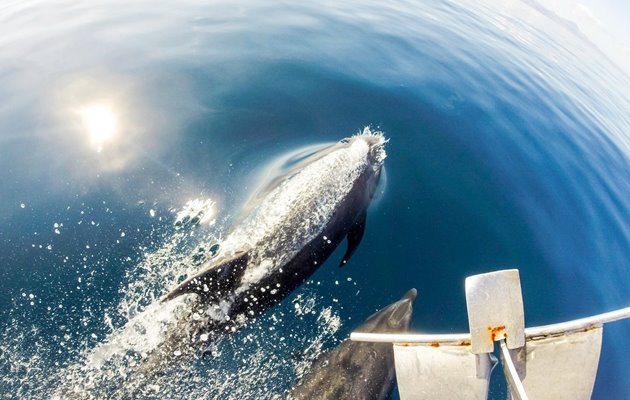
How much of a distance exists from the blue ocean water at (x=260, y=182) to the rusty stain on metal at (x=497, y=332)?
8.30 feet

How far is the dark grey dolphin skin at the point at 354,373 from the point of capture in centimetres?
551

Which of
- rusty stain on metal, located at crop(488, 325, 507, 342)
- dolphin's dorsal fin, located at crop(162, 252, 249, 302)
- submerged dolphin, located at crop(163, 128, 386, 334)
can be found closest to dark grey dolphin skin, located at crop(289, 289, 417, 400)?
submerged dolphin, located at crop(163, 128, 386, 334)

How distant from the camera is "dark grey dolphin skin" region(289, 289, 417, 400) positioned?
5.51 metres

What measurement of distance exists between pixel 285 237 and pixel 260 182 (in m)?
1.80

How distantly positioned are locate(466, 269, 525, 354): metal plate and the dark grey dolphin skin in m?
1.91

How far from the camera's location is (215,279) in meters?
5.85

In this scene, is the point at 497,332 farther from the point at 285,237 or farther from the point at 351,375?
the point at 285,237

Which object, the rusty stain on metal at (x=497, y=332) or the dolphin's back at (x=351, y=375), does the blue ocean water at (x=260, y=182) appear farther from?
the rusty stain on metal at (x=497, y=332)

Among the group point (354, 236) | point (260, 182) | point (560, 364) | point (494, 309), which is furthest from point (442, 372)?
point (260, 182)

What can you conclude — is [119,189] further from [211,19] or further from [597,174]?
[597,174]

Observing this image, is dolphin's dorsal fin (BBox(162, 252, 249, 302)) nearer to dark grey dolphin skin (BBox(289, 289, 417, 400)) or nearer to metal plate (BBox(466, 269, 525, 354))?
dark grey dolphin skin (BBox(289, 289, 417, 400))

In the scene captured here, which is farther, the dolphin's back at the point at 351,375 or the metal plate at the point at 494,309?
the dolphin's back at the point at 351,375

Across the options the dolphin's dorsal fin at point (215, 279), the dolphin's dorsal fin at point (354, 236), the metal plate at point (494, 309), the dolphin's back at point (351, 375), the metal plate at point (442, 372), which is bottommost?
the dolphin's back at point (351, 375)

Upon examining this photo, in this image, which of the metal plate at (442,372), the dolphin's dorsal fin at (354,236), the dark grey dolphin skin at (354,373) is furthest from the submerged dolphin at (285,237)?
the metal plate at (442,372)
